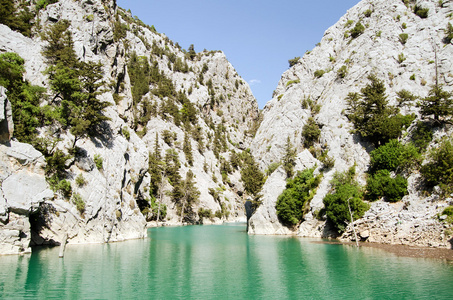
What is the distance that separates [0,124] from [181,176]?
66.2 metres

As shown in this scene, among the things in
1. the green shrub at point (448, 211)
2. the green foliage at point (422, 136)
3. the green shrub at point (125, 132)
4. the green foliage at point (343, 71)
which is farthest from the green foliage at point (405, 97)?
the green shrub at point (125, 132)

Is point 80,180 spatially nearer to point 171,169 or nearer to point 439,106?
point 171,169

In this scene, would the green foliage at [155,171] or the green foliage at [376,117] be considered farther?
the green foliage at [155,171]

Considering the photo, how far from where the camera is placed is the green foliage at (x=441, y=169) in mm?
39375

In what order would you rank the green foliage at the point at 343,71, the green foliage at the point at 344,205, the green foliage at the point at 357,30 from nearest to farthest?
the green foliage at the point at 344,205 < the green foliage at the point at 343,71 < the green foliage at the point at 357,30

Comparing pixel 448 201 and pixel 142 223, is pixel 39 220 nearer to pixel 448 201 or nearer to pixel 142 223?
pixel 142 223

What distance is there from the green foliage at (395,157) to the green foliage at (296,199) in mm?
11849

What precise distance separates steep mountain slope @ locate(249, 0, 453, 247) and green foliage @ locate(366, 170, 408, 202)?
134 cm

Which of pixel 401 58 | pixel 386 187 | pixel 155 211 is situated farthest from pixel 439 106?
pixel 155 211

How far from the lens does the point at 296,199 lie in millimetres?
59125

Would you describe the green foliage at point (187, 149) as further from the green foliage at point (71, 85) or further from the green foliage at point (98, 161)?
the green foliage at point (98, 161)

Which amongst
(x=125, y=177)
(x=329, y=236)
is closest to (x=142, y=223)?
(x=125, y=177)

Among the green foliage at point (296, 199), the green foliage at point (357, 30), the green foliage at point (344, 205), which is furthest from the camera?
the green foliage at point (357, 30)

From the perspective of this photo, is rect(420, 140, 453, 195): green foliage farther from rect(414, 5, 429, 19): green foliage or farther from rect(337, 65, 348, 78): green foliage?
rect(414, 5, 429, 19): green foliage
